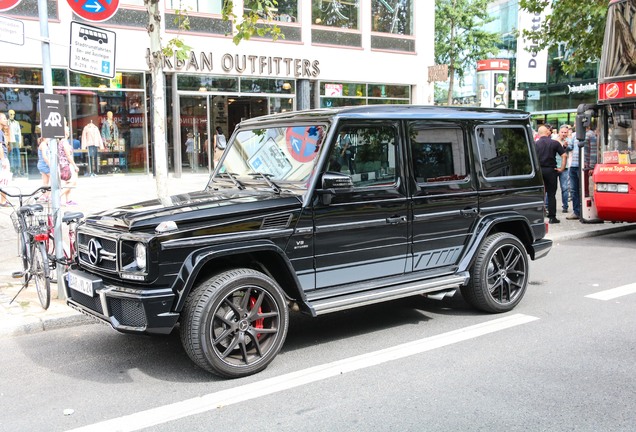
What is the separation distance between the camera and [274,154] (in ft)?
17.8

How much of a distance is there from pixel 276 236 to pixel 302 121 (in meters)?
1.22

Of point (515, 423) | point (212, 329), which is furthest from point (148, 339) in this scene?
point (515, 423)

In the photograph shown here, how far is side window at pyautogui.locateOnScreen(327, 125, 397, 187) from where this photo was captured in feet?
16.7

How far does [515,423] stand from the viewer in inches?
144

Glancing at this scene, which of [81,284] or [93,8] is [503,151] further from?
[93,8]

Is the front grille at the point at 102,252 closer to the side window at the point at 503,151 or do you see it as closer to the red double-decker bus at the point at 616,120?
the side window at the point at 503,151

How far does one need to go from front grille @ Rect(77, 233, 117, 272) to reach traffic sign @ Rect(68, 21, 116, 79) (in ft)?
7.41

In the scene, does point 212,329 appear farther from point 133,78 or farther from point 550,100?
point 550,100

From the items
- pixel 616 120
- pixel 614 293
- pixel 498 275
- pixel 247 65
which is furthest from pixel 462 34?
pixel 498 275

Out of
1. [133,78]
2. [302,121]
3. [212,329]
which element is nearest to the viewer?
[212,329]

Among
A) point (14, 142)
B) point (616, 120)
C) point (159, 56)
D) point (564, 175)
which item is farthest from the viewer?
point (14, 142)

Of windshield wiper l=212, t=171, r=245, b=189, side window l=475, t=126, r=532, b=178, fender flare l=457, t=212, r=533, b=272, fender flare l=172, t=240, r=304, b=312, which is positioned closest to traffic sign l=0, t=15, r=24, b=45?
windshield wiper l=212, t=171, r=245, b=189

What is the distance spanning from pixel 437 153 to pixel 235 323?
99.5 inches

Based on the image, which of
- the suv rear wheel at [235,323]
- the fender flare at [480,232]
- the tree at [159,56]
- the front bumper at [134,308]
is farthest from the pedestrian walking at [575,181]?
the front bumper at [134,308]
